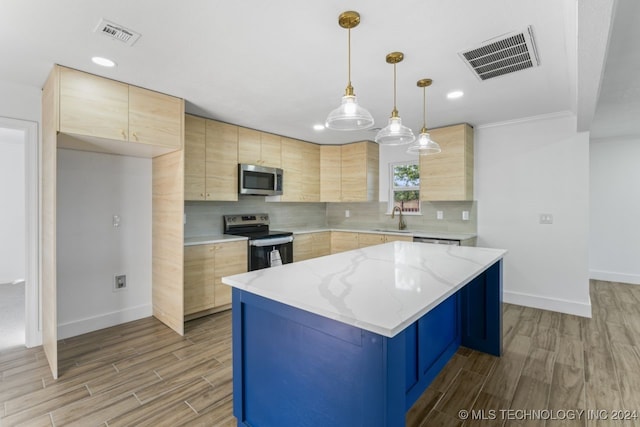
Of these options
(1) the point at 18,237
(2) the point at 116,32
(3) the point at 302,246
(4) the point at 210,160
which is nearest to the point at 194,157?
(4) the point at 210,160

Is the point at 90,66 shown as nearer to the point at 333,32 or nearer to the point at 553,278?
the point at 333,32

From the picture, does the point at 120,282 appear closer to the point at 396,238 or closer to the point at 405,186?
the point at 396,238

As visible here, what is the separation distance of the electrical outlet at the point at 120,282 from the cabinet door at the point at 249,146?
1.87 m

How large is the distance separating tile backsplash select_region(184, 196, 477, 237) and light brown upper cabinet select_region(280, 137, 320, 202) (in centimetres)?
38

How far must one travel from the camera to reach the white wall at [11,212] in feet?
15.4

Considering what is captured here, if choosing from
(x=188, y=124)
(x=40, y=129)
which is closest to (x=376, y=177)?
(x=188, y=124)

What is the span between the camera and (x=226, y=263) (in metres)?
3.57

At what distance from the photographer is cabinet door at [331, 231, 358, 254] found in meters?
4.78

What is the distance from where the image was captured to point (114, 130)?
8.36ft

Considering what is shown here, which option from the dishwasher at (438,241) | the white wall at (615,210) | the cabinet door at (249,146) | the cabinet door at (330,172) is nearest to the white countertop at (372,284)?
the dishwasher at (438,241)

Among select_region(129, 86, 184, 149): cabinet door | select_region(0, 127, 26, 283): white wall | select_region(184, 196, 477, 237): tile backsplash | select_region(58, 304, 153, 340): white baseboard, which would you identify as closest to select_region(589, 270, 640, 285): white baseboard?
select_region(184, 196, 477, 237): tile backsplash

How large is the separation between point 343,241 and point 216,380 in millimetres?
2986

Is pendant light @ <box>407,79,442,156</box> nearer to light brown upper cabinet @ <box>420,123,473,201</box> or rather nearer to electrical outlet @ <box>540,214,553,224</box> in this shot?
light brown upper cabinet @ <box>420,123,473,201</box>

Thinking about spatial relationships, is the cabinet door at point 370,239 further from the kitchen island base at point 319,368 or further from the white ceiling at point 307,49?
the kitchen island base at point 319,368
